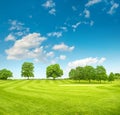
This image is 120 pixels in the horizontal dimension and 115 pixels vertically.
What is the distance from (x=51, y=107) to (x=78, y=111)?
2.61 metres

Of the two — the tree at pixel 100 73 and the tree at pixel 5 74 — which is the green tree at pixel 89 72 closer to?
the tree at pixel 100 73

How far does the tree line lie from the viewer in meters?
107

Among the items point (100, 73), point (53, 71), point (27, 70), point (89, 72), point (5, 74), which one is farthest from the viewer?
point (5, 74)

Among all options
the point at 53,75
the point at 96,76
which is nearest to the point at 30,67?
the point at 53,75

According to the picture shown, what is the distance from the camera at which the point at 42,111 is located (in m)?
16.8

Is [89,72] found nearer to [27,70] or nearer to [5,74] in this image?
[27,70]

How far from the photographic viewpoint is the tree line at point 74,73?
107125mm

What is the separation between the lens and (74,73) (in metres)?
116

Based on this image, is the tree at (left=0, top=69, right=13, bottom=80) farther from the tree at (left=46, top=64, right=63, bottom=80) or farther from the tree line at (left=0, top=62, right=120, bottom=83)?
the tree at (left=46, top=64, right=63, bottom=80)

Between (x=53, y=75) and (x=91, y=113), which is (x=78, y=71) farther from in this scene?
(x=91, y=113)

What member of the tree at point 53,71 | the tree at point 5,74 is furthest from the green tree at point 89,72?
the tree at point 5,74

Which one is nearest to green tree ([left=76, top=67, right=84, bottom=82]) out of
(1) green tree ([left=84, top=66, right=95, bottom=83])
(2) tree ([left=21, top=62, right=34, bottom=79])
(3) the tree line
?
(3) the tree line

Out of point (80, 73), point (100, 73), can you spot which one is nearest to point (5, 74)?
point (80, 73)

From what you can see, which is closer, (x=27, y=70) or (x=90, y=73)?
(x=90, y=73)
